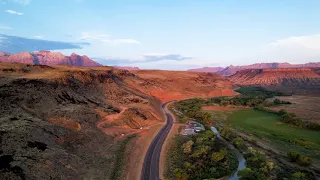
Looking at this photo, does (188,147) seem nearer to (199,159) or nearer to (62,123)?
(199,159)

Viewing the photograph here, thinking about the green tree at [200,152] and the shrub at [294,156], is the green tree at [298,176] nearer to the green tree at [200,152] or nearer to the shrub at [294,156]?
the shrub at [294,156]

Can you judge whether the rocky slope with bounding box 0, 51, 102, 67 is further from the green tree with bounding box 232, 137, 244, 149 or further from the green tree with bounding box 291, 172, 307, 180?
the green tree with bounding box 291, 172, 307, 180

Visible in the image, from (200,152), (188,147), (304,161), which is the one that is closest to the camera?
(304,161)

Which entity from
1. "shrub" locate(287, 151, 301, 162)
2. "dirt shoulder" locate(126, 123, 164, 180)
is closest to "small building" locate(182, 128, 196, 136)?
"dirt shoulder" locate(126, 123, 164, 180)

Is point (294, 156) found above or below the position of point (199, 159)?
above

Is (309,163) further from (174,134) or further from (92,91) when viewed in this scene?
(92,91)

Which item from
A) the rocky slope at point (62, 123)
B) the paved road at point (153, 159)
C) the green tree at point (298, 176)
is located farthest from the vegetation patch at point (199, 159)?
the rocky slope at point (62, 123)

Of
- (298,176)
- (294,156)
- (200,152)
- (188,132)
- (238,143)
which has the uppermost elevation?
(200,152)

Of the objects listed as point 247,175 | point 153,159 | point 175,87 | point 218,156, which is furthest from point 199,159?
point 175,87
